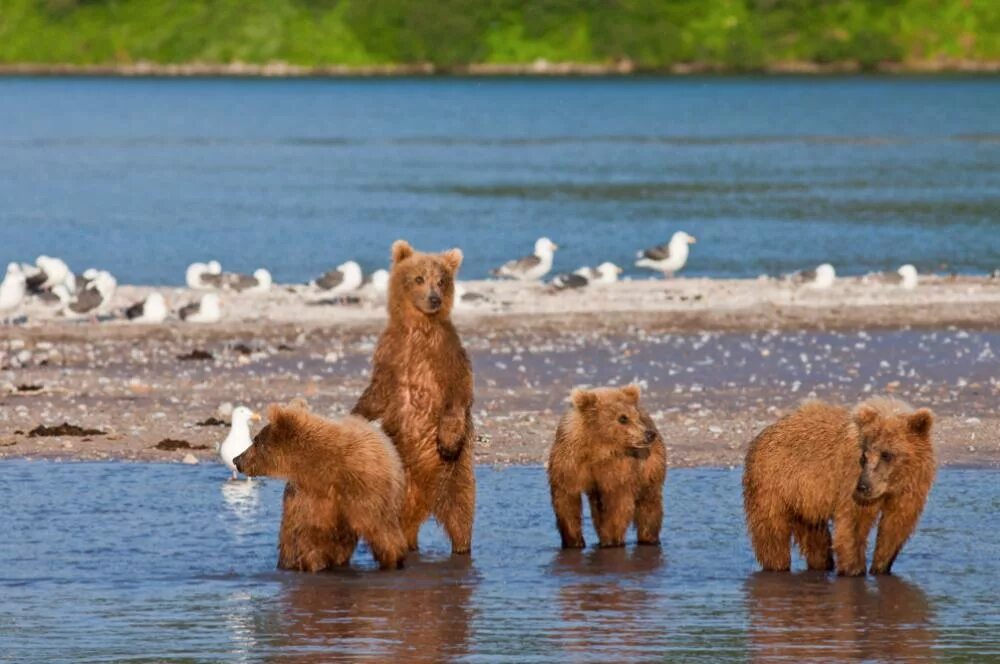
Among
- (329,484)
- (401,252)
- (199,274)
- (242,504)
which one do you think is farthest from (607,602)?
(199,274)

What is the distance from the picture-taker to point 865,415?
10945 mm

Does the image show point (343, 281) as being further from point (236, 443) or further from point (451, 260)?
point (451, 260)

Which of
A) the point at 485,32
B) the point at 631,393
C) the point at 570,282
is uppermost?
the point at 485,32

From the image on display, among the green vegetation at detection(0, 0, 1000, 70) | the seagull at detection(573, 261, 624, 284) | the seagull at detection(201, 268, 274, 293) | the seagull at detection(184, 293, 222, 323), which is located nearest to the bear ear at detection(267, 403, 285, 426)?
the seagull at detection(184, 293, 222, 323)

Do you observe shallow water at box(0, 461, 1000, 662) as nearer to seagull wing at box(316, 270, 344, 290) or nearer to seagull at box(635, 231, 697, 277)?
seagull wing at box(316, 270, 344, 290)

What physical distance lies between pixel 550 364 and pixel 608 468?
7875mm

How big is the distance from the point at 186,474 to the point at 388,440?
3.37 meters

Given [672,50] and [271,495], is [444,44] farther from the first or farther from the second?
[271,495]

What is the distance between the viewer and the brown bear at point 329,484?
1130 cm

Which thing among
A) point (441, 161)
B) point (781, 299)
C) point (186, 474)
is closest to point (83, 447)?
point (186, 474)

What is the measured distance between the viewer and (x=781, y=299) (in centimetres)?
2566

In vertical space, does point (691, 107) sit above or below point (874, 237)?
above

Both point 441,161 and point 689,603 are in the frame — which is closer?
point 689,603

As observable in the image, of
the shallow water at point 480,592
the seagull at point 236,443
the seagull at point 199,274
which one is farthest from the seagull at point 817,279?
the seagull at point 236,443
